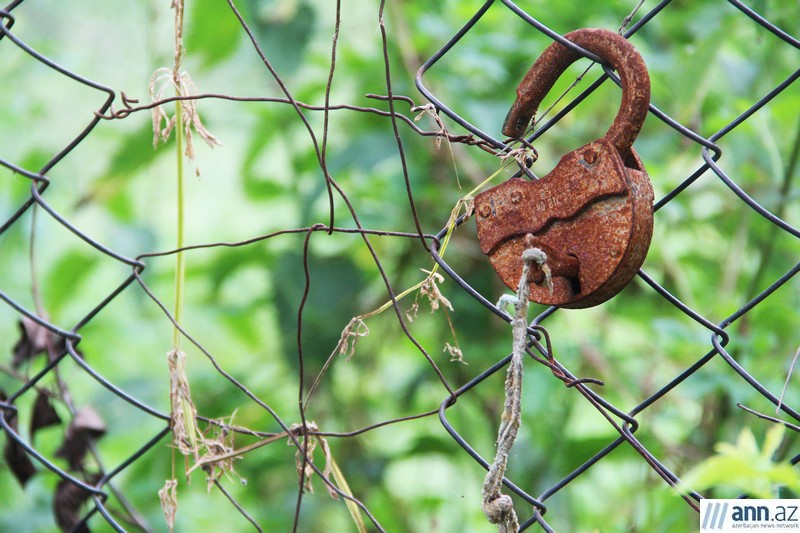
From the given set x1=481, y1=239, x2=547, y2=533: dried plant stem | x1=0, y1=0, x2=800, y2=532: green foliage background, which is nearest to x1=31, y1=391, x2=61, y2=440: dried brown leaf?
x1=0, y1=0, x2=800, y2=532: green foliage background

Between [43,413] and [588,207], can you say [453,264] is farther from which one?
[588,207]

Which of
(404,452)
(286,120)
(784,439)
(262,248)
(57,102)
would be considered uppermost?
(57,102)

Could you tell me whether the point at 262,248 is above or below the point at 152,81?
above

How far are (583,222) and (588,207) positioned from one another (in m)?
0.01

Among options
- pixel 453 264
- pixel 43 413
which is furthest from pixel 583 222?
pixel 453 264

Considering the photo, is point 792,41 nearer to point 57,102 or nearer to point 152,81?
point 152,81

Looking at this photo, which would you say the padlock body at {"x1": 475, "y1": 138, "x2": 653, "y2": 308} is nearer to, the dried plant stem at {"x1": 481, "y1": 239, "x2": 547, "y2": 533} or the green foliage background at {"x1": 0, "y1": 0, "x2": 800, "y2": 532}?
the dried plant stem at {"x1": 481, "y1": 239, "x2": 547, "y2": 533}

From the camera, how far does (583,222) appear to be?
1.77 ft


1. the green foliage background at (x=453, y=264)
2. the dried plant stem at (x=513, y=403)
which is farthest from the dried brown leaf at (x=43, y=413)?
the dried plant stem at (x=513, y=403)

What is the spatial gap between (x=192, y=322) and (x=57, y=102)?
1535 millimetres

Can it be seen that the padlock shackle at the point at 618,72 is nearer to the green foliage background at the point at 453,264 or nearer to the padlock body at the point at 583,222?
the padlock body at the point at 583,222

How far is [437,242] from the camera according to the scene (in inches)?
27.7

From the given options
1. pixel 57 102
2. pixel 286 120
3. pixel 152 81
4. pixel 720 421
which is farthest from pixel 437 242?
pixel 57 102

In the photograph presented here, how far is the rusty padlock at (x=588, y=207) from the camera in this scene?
0.52 metres
